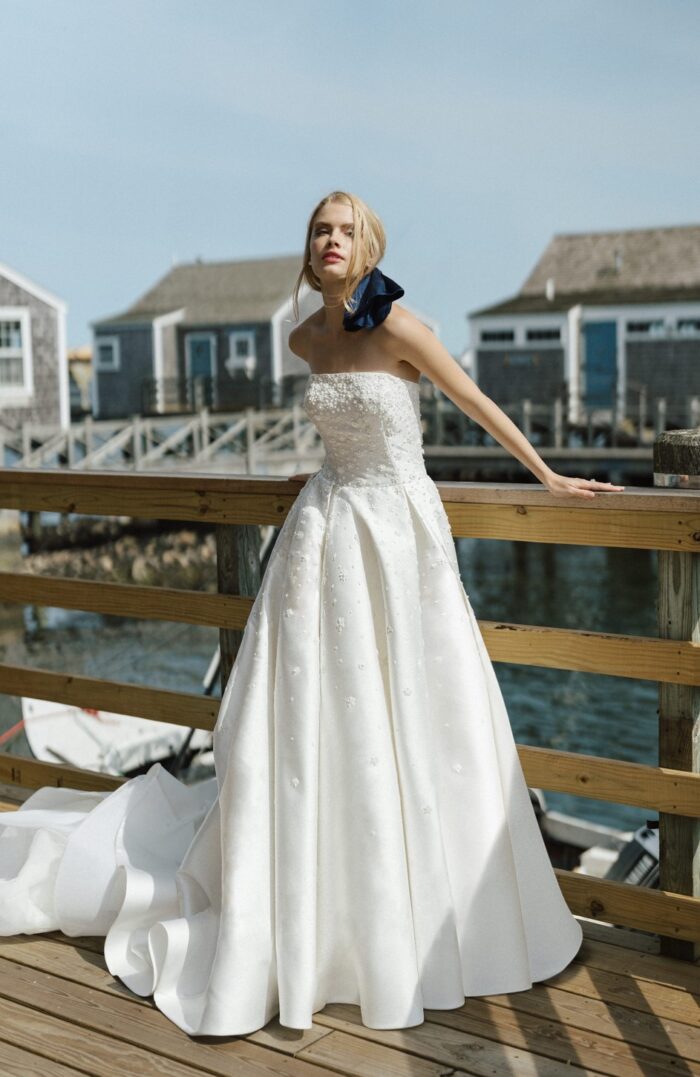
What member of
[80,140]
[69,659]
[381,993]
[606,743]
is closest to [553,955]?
[381,993]

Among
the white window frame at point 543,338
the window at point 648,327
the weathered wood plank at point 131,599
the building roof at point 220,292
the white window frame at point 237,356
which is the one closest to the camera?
the weathered wood plank at point 131,599

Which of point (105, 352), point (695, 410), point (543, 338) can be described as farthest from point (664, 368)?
point (105, 352)

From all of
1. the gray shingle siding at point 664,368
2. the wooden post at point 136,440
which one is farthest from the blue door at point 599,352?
the wooden post at point 136,440

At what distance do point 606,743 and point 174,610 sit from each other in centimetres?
1391

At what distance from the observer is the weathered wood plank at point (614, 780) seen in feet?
9.73

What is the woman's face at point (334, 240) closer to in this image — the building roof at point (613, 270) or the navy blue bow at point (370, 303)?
the navy blue bow at point (370, 303)

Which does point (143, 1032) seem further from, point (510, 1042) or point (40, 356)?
point (40, 356)

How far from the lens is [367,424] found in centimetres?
289

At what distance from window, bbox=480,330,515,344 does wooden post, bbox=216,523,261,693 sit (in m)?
35.8

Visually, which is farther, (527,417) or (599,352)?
(599,352)

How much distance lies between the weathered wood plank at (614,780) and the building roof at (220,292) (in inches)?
1627

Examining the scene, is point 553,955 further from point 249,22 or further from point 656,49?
point 249,22

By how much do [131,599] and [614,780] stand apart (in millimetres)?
1577

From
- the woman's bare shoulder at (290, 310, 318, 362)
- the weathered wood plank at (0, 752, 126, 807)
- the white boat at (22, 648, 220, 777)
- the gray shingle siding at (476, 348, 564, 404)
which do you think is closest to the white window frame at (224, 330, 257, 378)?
the gray shingle siding at (476, 348, 564, 404)
